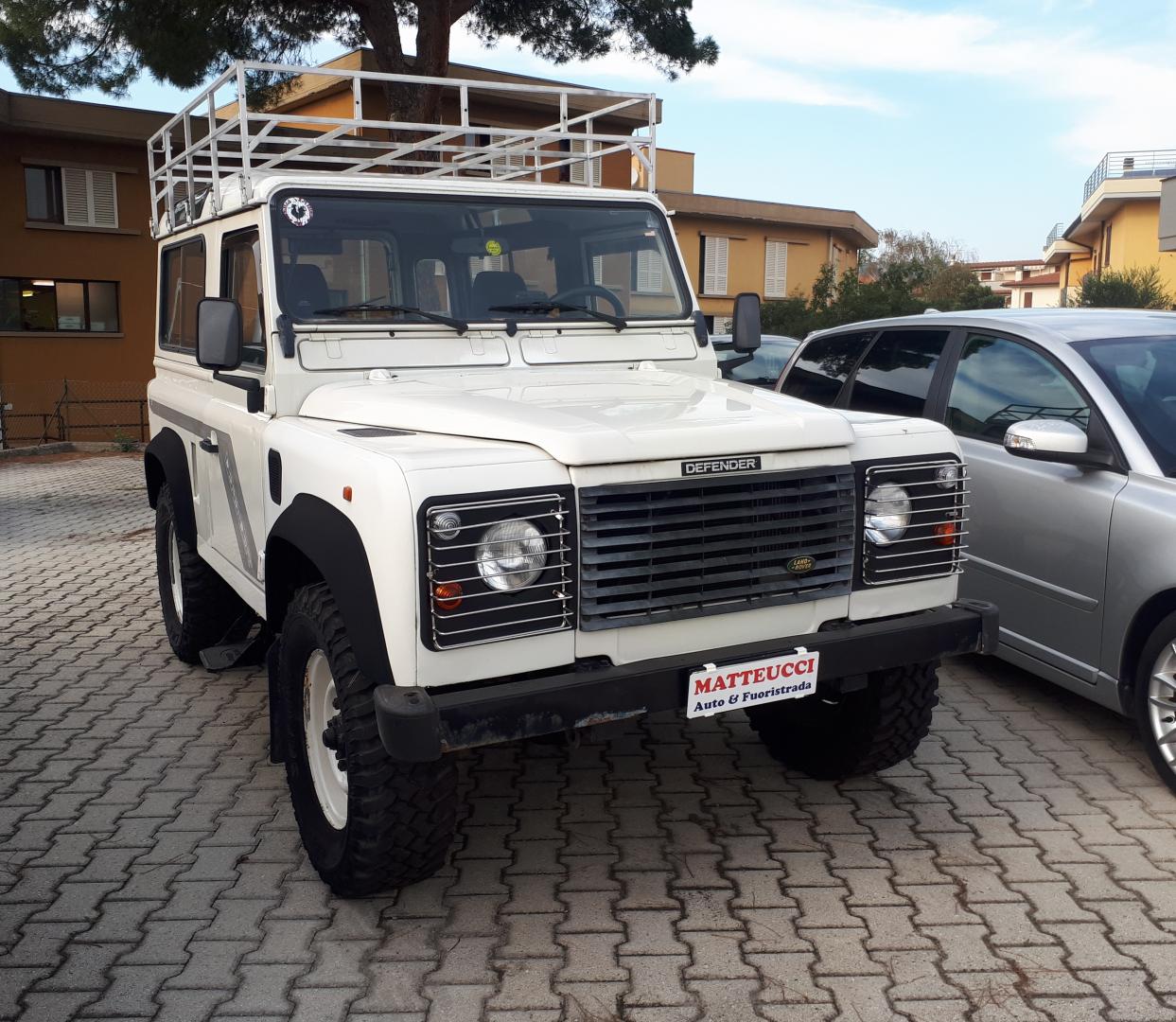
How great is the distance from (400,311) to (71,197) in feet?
68.2

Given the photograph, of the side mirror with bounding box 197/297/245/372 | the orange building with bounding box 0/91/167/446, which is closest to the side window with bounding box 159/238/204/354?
the side mirror with bounding box 197/297/245/372

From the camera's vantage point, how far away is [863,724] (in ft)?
13.8

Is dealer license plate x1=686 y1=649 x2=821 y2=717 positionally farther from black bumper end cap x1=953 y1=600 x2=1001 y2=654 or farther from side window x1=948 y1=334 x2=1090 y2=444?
side window x1=948 y1=334 x2=1090 y2=444

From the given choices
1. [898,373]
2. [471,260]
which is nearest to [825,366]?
[898,373]

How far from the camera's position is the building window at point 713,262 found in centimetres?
3438

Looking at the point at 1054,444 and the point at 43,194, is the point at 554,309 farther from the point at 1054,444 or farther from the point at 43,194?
the point at 43,194

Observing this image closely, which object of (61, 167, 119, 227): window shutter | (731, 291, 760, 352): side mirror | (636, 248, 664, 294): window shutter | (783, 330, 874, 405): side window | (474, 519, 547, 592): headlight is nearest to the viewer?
(474, 519, 547, 592): headlight

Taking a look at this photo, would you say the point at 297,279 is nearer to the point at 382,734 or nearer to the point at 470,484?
the point at 470,484

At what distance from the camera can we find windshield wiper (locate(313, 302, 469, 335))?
4.40m

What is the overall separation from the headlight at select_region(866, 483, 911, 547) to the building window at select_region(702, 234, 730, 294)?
31.3 meters

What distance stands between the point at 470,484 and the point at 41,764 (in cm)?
286

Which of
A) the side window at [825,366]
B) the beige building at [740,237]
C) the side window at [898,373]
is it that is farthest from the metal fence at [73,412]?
the side window at [898,373]

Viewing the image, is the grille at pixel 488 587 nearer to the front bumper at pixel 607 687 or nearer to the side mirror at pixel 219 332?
the front bumper at pixel 607 687

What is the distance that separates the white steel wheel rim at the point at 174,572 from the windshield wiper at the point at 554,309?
2.52 meters
